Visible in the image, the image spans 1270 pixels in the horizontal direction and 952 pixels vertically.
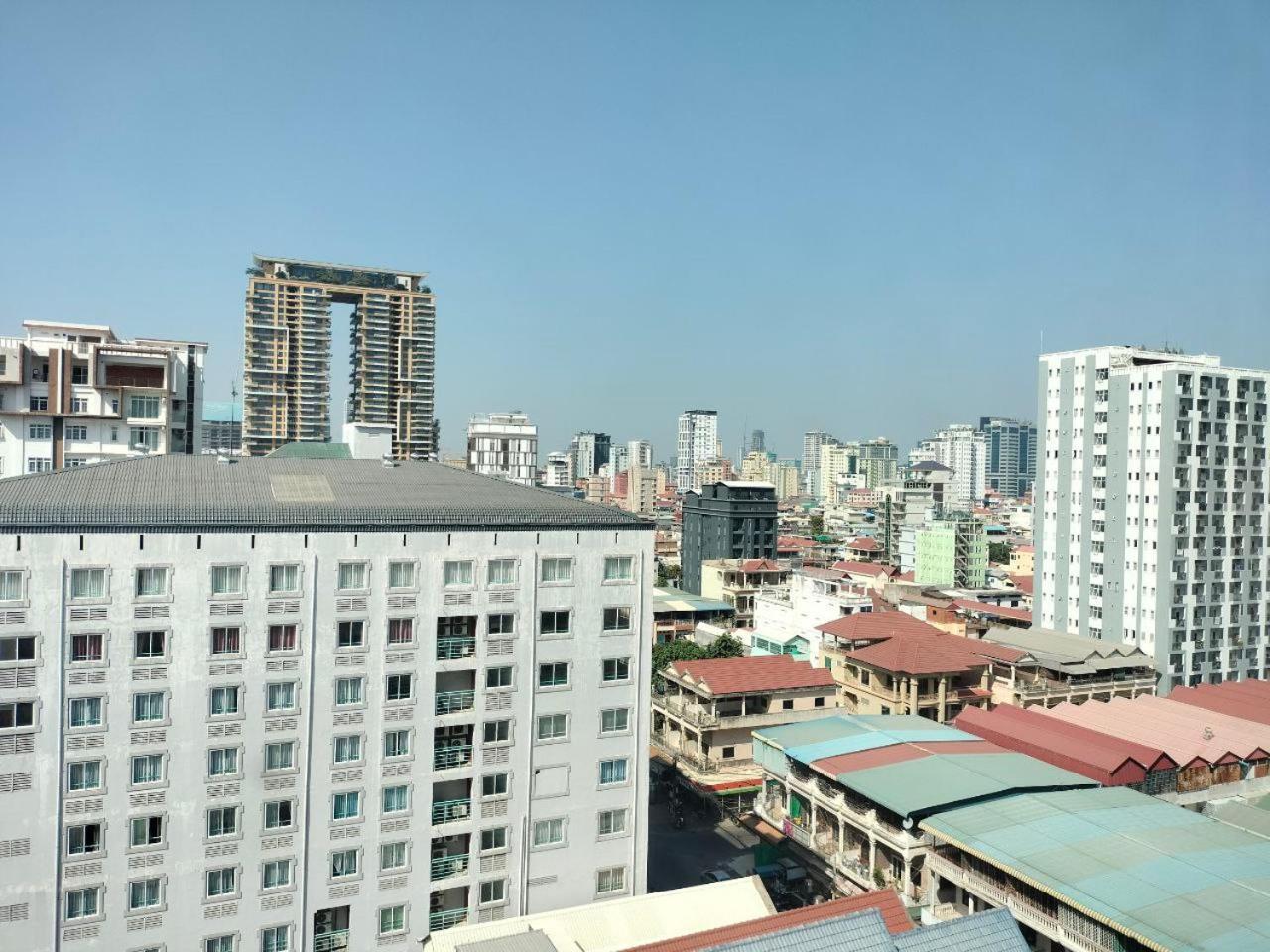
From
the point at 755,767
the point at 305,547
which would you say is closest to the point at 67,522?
the point at 305,547

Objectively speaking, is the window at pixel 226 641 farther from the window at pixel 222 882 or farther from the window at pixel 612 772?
the window at pixel 612 772

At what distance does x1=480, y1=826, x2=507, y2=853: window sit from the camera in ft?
84.2

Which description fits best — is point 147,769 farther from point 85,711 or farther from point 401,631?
point 401,631

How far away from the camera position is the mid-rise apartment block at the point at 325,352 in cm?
11606

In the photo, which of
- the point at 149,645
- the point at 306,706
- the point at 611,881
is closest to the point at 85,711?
the point at 149,645

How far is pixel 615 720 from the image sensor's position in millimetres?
27203

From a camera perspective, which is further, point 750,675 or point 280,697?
point 750,675

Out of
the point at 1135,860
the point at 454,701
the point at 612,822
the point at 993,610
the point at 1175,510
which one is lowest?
the point at 993,610

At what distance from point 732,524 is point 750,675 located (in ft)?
172

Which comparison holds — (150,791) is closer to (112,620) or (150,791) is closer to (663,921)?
(112,620)

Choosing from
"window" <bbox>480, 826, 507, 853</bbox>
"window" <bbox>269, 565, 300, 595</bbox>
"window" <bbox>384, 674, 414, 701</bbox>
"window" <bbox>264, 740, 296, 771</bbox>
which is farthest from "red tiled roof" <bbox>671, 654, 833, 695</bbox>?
"window" <bbox>269, 565, 300, 595</bbox>

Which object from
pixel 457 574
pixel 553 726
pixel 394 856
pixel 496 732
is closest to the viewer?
pixel 394 856

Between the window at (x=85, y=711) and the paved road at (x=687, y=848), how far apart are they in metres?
22.3

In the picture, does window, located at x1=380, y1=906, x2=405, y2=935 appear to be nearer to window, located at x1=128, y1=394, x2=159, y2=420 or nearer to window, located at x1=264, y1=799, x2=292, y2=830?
window, located at x1=264, y1=799, x2=292, y2=830
